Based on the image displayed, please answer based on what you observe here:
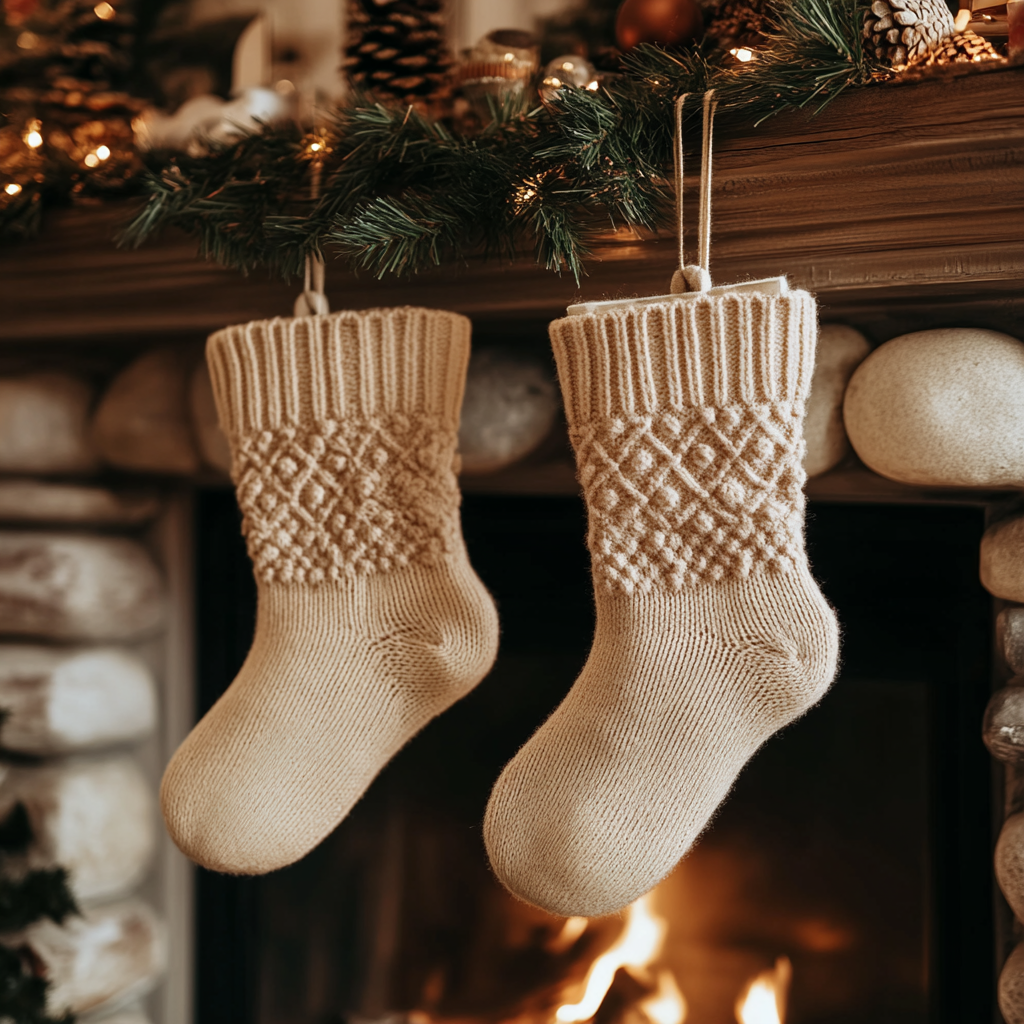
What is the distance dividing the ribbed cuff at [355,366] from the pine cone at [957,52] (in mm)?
460

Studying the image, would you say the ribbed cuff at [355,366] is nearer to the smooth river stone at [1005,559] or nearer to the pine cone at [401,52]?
the pine cone at [401,52]

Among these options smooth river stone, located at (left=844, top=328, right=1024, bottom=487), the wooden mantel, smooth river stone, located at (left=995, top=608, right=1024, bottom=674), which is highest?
the wooden mantel

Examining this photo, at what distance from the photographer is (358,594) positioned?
927 millimetres

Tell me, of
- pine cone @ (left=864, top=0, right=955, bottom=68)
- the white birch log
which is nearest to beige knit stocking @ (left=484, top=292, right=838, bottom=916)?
pine cone @ (left=864, top=0, right=955, bottom=68)

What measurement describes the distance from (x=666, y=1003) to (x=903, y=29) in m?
1.17

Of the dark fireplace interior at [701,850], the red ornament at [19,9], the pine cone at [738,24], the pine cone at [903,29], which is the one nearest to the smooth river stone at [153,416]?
the dark fireplace interior at [701,850]

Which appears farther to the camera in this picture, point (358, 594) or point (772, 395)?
point (358, 594)

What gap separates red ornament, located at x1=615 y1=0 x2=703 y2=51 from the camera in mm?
924

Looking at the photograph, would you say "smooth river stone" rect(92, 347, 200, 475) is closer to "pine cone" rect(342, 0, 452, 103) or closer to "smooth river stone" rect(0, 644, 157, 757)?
"smooth river stone" rect(0, 644, 157, 757)

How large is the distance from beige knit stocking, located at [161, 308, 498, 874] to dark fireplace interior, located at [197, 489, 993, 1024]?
333 millimetres

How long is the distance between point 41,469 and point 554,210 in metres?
0.85

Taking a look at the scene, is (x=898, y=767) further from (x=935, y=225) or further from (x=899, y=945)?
(x=935, y=225)

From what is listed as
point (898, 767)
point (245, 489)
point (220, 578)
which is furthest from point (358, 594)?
point (898, 767)

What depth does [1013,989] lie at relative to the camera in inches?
35.2
